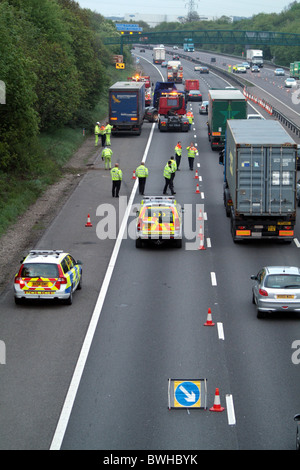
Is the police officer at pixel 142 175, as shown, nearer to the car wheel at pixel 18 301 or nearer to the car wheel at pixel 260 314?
the car wheel at pixel 18 301

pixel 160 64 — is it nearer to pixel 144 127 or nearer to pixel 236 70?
pixel 236 70

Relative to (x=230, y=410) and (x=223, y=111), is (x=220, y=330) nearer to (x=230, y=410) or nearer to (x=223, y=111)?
(x=230, y=410)

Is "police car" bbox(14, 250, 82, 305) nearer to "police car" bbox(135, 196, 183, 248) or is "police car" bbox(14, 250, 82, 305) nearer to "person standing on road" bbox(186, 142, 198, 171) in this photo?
"police car" bbox(135, 196, 183, 248)

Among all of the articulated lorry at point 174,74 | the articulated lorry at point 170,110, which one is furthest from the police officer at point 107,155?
the articulated lorry at point 174,74

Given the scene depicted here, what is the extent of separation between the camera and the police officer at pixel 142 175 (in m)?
42.8

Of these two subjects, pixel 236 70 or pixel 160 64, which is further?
pixel 160 64

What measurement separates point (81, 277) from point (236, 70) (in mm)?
129771

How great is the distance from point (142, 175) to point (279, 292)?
19.4 metres

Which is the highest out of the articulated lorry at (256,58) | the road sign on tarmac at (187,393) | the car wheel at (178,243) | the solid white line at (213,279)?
the articulated lorry at (256,58)

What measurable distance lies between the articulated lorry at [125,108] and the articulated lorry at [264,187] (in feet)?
107

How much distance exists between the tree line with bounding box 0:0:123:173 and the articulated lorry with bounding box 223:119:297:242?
1204cm

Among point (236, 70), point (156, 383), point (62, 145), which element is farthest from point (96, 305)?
point (236, 70)

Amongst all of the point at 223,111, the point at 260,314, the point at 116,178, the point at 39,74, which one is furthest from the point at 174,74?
the point at 260,314

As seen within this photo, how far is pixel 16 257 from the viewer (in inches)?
1276
